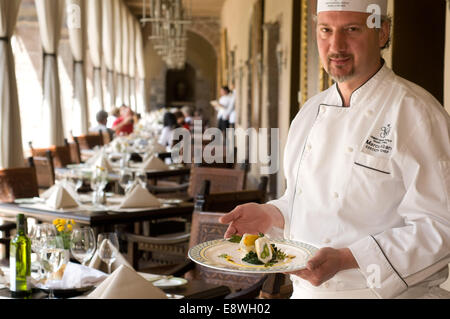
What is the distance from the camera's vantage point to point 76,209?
14.1ft

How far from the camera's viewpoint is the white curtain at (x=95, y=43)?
16016mm

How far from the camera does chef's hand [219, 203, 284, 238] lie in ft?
6.49

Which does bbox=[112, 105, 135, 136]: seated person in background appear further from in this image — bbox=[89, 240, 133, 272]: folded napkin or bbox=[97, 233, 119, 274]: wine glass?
bbox=[97, 233, 119, 274]: wine glass

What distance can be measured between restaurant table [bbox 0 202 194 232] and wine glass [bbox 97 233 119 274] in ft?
5.25

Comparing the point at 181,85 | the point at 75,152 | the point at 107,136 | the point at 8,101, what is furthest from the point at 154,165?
the point at 181,85

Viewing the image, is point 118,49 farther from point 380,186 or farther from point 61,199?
point 380,186

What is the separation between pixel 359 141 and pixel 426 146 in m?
0.19

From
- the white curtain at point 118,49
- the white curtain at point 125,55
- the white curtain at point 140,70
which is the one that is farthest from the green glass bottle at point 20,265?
the white curtain at point 140,70

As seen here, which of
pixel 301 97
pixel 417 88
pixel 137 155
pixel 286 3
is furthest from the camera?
pixel 137 155

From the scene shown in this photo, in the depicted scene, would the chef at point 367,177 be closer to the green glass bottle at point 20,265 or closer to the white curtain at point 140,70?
the green glass bottle at point 20,265

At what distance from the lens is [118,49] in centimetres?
2127

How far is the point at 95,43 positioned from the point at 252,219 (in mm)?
14779
